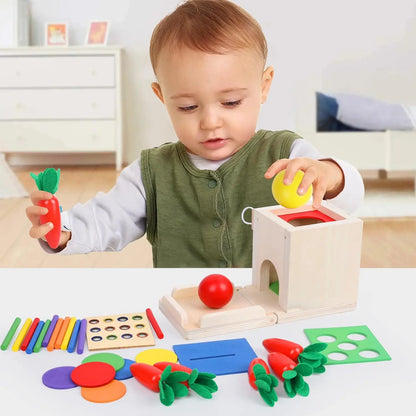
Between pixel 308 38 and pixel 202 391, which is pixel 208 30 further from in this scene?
pixel 308 38

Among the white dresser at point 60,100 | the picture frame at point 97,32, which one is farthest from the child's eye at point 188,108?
the picture frame at point 97,32

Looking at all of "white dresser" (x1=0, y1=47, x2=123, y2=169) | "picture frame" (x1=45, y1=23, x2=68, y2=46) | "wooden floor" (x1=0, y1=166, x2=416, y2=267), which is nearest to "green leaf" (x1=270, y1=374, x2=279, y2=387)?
"wooden floor" (x1=0, y1=166, x2=416, y2=267)

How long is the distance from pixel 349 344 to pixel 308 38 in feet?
11.9

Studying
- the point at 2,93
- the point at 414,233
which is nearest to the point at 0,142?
the point at 2,93

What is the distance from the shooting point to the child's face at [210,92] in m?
0.84

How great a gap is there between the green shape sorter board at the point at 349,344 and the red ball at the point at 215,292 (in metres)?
0.09

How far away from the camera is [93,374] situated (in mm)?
537

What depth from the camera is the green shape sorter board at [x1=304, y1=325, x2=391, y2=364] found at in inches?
22.6

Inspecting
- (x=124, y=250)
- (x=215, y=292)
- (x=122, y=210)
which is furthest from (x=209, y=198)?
(x=124, y=250)

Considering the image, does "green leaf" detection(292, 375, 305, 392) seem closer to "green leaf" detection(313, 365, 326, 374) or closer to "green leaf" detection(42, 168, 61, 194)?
"green leaf" detection(313, 365, 326, 374)

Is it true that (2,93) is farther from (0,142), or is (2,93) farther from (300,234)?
(300,234)

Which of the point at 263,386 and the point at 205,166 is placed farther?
the point at 205,166

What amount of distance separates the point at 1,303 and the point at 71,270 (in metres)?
0.12

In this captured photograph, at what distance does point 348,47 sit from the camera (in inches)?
156
